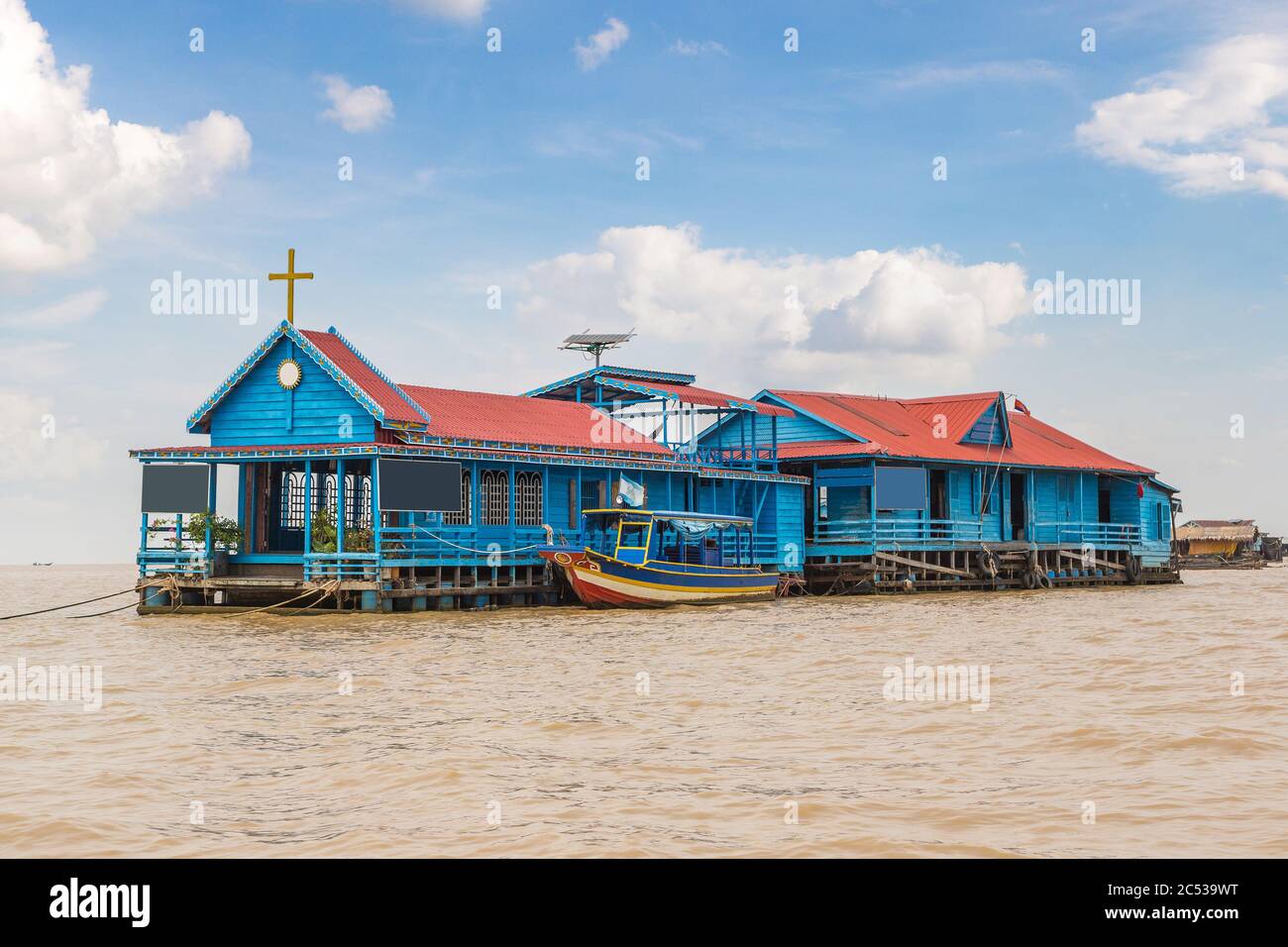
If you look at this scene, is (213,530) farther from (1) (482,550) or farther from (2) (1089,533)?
(2) (1089,533)

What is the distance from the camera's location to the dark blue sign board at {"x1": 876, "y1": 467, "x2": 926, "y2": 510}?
1565 inches

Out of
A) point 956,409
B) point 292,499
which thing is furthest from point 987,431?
point 292,499

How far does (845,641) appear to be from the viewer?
22234 mm

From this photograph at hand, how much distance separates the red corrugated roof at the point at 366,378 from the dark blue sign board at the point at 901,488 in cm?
1585

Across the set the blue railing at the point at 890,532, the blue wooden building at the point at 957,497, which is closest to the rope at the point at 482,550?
the blue wooden building at the point at 957,497

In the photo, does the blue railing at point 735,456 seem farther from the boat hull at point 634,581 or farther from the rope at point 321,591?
the rope at point 321,591

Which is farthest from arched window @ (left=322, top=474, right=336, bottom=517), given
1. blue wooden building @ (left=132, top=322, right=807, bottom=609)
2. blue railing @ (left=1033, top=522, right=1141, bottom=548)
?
blue railing @ (left=1033, top=522, right=1141, bottom=548)

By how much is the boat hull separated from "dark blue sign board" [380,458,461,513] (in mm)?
2652

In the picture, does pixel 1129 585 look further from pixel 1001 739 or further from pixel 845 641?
pixel 1001 739

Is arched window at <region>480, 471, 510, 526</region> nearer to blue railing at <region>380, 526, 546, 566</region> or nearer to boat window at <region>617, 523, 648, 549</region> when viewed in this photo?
blue railing at <region>380, 526, 546, 566</region>
